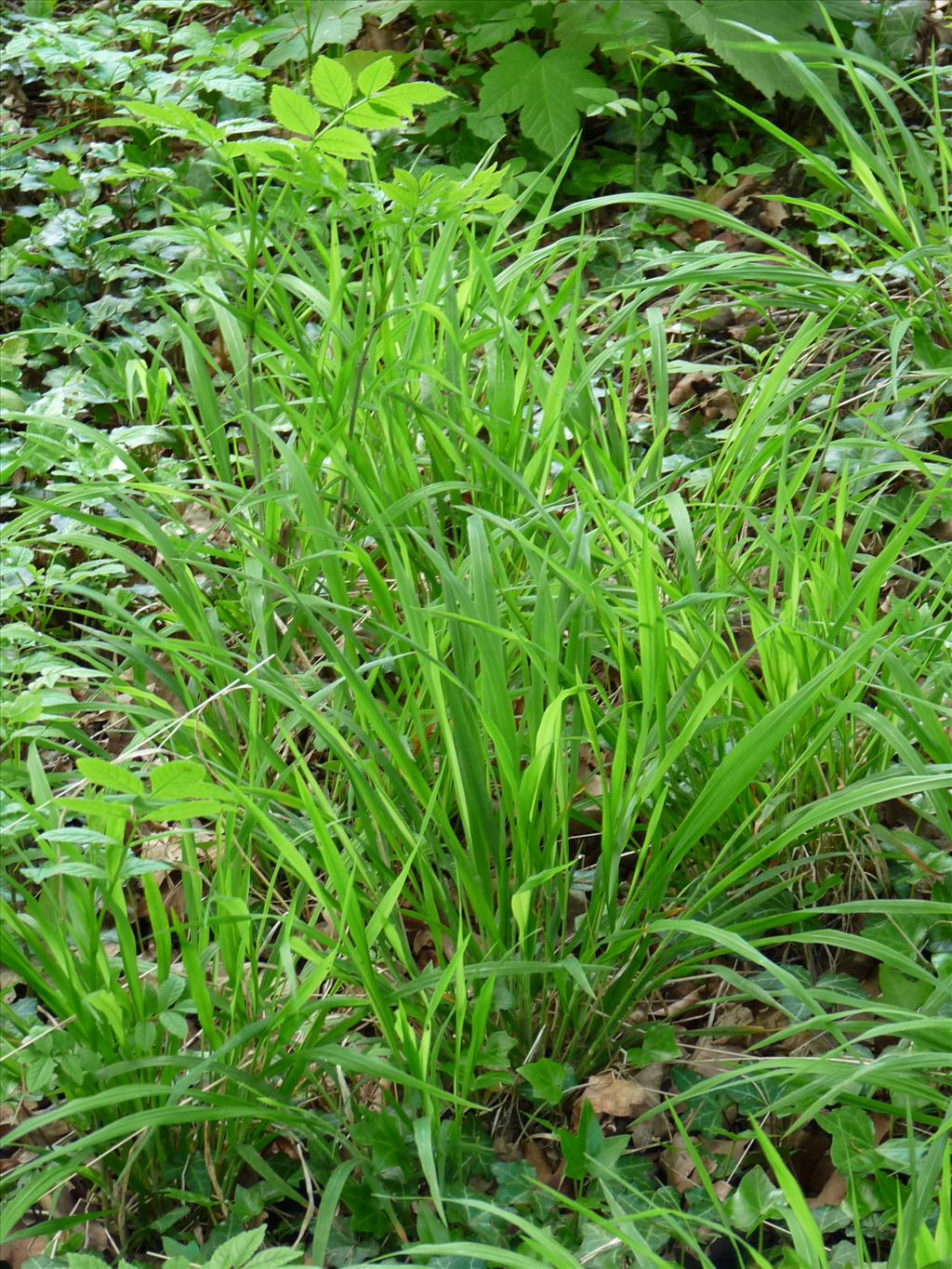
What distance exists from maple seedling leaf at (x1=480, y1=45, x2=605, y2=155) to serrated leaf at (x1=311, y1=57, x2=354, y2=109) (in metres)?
1.58

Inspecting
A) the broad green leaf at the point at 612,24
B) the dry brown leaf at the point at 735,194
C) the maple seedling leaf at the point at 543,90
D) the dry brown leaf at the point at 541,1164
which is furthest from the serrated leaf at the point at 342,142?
the dry brown leaf at the point at 735,194

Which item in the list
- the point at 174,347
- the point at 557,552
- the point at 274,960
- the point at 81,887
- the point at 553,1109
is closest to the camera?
the point at 81,887

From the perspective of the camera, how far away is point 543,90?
9.62 ft

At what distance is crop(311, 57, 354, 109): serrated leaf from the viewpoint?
4.60ft

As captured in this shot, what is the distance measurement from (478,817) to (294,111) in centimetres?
90

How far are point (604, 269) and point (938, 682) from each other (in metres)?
1.76

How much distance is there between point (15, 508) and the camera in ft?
7.99

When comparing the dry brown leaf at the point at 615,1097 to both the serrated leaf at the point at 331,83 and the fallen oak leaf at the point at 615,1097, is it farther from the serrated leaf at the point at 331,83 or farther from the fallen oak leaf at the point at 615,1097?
the serrated leaf at the point at 331,83

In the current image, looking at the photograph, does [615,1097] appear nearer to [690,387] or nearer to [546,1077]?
[546,1077]

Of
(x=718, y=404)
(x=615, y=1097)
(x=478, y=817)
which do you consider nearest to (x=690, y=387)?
(x=718, y=404)

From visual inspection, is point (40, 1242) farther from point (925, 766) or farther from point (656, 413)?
point (656, 413)

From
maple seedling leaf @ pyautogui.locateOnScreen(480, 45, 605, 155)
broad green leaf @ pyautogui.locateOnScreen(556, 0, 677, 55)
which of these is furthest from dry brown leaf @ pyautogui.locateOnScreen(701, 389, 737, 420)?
broad green leaf @ pyautogui.locateOnScreen(556, 0, 677, 55)

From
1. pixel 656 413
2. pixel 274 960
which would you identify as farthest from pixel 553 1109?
pixel 656 413

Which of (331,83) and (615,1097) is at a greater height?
(331,83)
